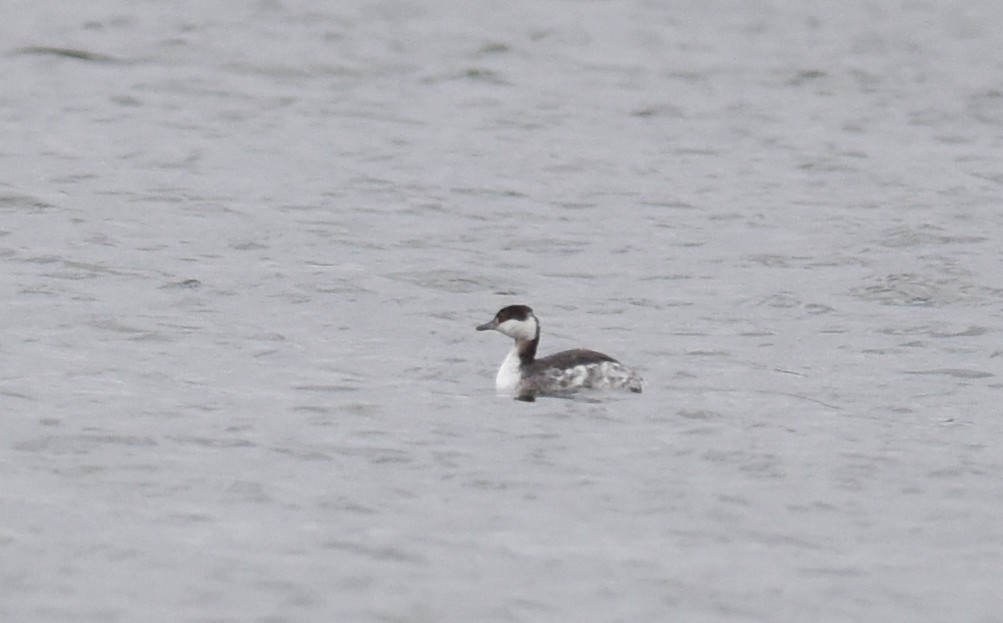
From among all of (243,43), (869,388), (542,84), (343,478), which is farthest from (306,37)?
(343,478)

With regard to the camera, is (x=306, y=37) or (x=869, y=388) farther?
(x=306, y=37)

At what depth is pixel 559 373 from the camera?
16766mm

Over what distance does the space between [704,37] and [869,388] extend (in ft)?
71.9

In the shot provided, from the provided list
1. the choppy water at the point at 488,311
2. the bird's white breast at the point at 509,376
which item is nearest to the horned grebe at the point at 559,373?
the bird's white breast at the point at 509,376

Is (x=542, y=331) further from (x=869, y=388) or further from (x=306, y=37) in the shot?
(x=306, y=37)

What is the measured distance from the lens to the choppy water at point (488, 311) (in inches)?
476

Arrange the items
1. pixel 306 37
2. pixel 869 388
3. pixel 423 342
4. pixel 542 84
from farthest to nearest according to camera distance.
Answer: pixel 306 37, pixel 542 84, pixel 423 342, pixel 869 388

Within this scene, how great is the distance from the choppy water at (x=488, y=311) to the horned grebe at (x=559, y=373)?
0.23 meters

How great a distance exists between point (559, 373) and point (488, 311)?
336 cm

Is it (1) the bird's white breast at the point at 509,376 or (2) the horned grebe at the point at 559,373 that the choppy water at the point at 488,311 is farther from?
(1) the bird's white breast at the point at 509,376

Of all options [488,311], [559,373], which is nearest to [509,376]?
[559,373]

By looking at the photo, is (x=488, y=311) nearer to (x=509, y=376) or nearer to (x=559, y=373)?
(x=509, y=376)

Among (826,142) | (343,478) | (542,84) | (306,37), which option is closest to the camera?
(343,478)

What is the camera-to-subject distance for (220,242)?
74.0 feet
